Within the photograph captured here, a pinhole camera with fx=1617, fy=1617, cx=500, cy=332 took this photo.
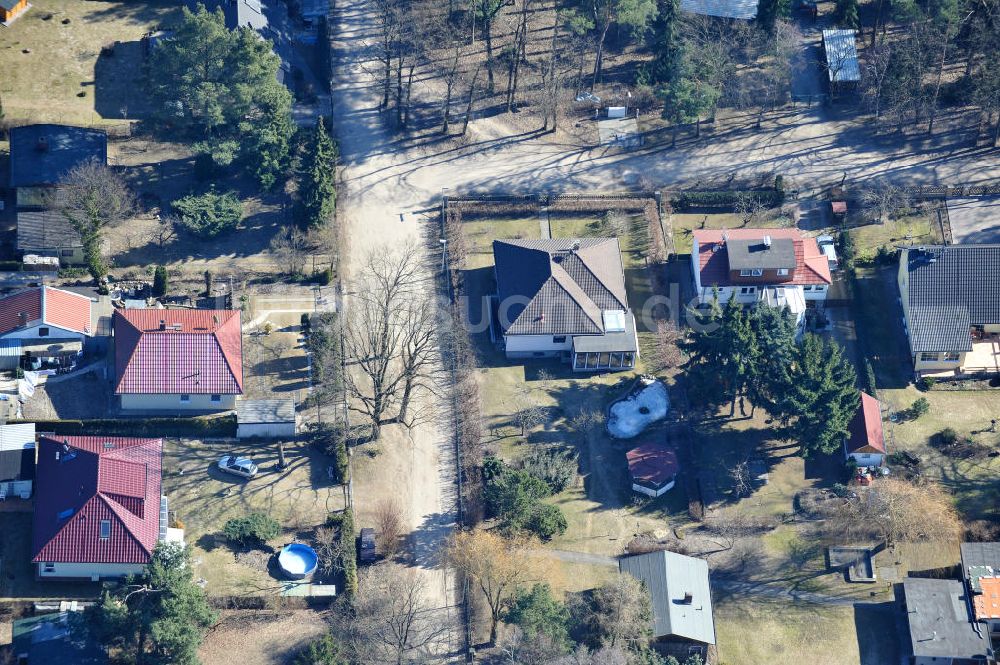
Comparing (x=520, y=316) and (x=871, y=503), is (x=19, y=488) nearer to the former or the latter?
(x=520, y=316)

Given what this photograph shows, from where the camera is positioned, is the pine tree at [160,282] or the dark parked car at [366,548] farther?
the pine tree at [160,282]

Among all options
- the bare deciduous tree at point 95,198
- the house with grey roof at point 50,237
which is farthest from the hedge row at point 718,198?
the house with grey roof at point 50,237

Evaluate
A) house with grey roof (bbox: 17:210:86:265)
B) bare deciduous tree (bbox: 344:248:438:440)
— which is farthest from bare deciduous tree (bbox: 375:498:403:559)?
house with grey roof (bbox: 17:210:86:265)

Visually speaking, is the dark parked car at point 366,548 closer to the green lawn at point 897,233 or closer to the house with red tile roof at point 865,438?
the house with red tile roof at point 865,438

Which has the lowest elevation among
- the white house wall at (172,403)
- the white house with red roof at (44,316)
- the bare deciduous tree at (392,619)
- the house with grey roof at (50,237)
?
the bare deciduous tree at (392,619)

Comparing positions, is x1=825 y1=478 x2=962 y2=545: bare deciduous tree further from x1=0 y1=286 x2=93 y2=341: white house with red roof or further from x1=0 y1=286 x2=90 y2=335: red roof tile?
x1=0 y1=286 x2=90 y2=335: red roof tile

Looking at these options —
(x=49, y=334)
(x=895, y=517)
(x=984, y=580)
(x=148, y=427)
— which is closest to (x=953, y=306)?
(x=895, y=517)
